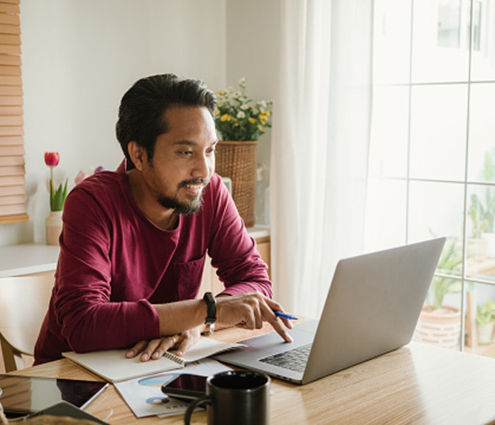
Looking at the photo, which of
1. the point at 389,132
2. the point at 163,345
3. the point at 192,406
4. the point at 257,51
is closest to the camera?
the point at 192,406

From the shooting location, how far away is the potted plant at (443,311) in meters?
2.75

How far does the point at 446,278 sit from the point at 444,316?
172 mm

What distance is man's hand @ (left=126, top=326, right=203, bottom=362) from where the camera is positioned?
1351mm

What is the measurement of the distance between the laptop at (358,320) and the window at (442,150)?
1.35 meters

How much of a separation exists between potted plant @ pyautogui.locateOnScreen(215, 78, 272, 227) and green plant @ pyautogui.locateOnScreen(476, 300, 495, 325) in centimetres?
117

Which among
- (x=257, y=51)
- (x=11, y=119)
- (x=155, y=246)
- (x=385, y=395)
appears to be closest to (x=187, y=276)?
(x=155, y=246)

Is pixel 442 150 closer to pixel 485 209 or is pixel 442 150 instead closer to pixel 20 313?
pixel 485 209

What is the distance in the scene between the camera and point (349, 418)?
108 cm

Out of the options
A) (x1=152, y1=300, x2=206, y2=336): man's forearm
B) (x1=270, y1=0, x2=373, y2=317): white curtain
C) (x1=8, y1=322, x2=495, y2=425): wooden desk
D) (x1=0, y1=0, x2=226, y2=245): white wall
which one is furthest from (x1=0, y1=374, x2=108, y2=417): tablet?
(x1=270, y1=0, x2=373, y2=317): white curtain

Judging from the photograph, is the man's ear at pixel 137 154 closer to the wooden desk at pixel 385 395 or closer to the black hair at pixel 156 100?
the black hair at pixel 156 100

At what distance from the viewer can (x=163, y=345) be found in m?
1.39

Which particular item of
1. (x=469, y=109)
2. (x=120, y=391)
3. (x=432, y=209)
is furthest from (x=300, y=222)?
(x=120, y=391)

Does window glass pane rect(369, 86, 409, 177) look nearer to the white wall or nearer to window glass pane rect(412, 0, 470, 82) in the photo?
window glass pane rect(412, 0, 470, 82)

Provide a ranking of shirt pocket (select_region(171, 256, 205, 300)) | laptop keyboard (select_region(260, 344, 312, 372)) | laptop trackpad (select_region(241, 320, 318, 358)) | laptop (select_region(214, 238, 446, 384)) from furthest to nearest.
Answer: shirt pocket (select_region(171, 256, 205, 300))
laptop trackpad (select_region(241, 320, 318, 358))
laptop keyboard (select_region(260, 344, 312, 372))
laptop (select_region(214, 238, 446, 384))
